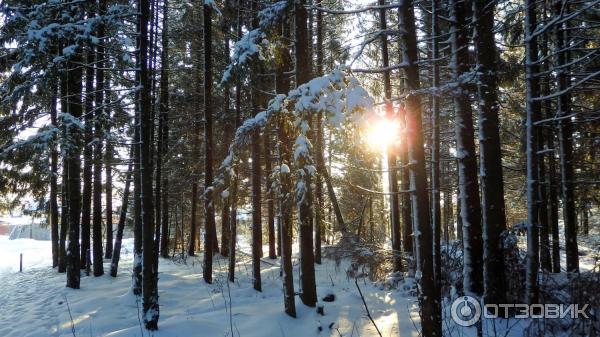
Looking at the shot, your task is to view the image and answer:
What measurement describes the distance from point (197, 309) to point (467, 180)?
7355 millimetres

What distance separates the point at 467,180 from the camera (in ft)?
23.2

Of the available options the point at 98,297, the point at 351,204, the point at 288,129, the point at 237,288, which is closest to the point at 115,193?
the point at 98,297

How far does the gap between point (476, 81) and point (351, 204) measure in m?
19.2

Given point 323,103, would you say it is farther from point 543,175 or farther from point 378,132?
point 543,175

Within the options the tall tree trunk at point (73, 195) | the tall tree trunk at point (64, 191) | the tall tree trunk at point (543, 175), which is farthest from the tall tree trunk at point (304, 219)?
the tall tree trunk at point (73, 195)

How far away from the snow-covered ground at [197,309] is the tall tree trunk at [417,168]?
119 cm

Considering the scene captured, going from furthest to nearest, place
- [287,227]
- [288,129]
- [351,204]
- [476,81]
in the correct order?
[351,204] < [287,227] < [476,81] < [288,129]

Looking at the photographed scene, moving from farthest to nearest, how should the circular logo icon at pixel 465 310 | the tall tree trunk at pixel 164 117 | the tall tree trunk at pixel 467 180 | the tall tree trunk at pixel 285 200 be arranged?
the tall tree trunk at pixel 164 117 < the tall tree trunk at pixel 467 180 < the tall tree trunk at pixel 285 200 < the circular logo icon at pixel 465 310

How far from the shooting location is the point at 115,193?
18.8 m

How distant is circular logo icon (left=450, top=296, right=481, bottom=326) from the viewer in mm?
6152

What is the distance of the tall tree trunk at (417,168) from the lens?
5016 mm

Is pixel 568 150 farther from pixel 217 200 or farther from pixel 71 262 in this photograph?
pixel 71 262

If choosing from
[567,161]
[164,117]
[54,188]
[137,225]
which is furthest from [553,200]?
[54,188]

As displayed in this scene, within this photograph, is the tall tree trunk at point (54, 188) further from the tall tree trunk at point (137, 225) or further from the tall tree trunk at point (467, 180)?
the tall tree trunk at point (467, 180)
